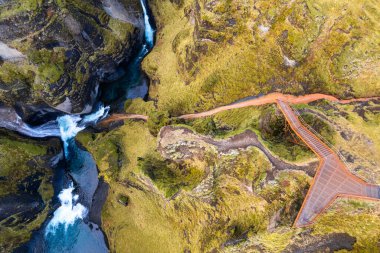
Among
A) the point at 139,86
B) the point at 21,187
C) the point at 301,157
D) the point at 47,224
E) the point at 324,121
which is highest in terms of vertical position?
the point at 324,121

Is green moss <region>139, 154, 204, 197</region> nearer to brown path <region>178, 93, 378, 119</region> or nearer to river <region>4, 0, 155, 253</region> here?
brown path <region>178, 93, 378, 119</region>

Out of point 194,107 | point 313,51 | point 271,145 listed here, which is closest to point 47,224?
point 194,107

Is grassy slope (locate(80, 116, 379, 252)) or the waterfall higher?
the waterfall

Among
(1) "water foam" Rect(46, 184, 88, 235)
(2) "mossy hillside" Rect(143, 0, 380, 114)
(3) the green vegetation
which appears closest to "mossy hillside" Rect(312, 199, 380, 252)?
(2) "mossy hillside" Rect(143, 0, 380, 114)

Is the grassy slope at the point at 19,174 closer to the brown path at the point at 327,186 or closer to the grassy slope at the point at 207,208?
the grassy slope at the point at 207,208

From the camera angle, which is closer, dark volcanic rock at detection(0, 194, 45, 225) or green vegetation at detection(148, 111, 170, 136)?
green vegetation at detection(148, 111, 170, 136)

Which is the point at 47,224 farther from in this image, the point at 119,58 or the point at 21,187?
the point at 119,58

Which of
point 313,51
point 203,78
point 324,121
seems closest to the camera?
point 324,121
